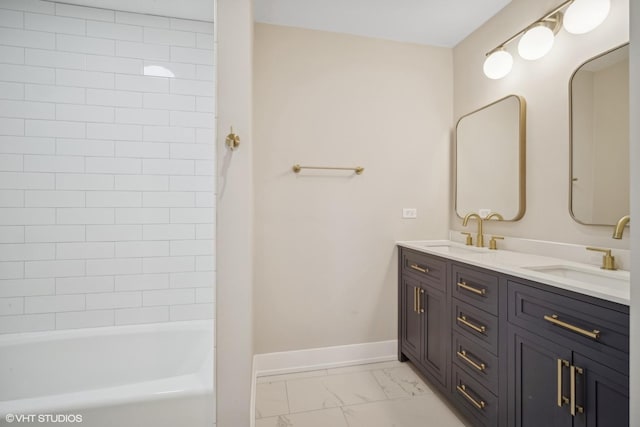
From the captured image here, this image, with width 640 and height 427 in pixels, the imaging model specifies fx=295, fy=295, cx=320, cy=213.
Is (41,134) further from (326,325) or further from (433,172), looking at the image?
(433,172)

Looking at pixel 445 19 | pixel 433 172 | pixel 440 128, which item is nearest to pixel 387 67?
pixel 445 19

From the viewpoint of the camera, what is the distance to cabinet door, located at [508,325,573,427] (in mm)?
1106

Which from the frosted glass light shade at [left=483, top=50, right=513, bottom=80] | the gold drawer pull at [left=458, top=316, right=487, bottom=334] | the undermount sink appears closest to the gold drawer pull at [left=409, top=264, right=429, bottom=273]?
the gold drawer pull at [left=458, top=316, right=487, bottom=334]

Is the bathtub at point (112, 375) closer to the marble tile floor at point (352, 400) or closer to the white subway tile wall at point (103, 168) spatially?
the white subway tile wall at point (103, 168)

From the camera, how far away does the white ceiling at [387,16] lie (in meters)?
1.98

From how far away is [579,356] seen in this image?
105 centimetres

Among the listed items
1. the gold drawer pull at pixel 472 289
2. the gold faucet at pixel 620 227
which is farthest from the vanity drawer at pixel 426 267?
the gold faucet at pixel 620 227

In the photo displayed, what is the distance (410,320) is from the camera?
222 cm

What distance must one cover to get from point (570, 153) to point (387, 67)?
1411mm

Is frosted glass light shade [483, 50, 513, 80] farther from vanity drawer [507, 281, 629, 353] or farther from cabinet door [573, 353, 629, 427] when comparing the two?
cabinet door [573, 353, 629, 427]

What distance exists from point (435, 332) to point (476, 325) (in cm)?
40

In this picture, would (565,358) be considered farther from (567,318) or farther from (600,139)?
(600,139)

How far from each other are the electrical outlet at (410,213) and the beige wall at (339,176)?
4cm

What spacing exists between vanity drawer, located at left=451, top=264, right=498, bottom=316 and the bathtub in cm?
139
